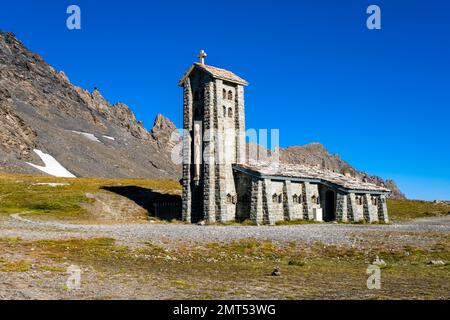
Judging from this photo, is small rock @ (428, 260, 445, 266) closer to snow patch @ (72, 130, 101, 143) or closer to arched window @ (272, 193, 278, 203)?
arched window @ (272, 193, 278, 203)

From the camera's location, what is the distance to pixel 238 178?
46.6 metres

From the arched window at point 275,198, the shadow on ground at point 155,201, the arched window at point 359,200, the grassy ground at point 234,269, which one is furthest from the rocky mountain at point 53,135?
the grassy ground at point 234,269

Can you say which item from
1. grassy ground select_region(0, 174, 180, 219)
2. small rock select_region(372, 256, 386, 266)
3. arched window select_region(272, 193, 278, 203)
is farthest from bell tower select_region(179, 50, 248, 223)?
small rock select_region(372, 256, 386, 266)

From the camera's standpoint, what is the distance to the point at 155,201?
55.7 m

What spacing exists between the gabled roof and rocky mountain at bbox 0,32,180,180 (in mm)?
68997

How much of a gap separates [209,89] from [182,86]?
17.0ft

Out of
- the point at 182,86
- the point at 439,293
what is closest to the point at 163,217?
the point at 182,86

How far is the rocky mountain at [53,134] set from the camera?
121 m

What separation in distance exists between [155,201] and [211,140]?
13888 mm

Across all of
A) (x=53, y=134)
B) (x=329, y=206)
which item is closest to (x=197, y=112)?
(x=329, y=206)

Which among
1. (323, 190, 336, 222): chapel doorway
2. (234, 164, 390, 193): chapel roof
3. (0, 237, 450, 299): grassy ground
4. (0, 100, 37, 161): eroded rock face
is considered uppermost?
(0, 100, 37, 161): eroded rock face

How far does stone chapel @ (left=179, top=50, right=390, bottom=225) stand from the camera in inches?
1773

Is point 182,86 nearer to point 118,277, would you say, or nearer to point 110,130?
point 118,277

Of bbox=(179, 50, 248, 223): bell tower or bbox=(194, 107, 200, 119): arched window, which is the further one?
bbox=(194, 107, 200, 119): arched window
